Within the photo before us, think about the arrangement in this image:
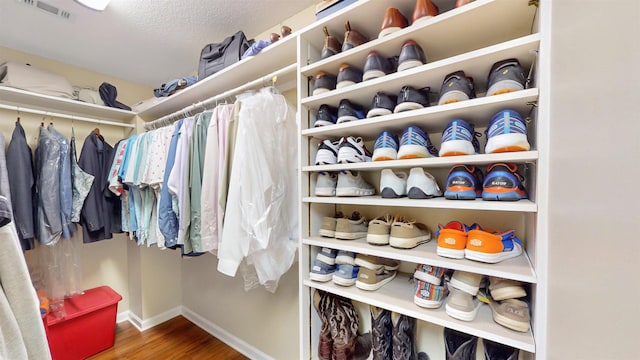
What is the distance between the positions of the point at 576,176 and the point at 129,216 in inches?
79.6

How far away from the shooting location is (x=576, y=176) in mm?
322

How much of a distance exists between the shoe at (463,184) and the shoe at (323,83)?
0.50 m

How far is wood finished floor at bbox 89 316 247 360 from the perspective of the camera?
1468mm

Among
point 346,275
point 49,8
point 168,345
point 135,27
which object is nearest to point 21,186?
point 49,8

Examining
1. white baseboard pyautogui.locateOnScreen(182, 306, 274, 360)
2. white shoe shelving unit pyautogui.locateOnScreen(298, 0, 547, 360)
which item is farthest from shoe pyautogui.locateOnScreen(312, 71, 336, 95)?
white baseboard pyautogui.locateOnScreen(182, 306, 274, 360)

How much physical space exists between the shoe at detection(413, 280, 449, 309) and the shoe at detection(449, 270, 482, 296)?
41 mm

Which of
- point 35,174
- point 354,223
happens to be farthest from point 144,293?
point 354,223

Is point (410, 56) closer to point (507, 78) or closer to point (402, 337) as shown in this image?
point (507, 78)

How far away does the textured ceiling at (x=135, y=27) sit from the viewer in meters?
1.10

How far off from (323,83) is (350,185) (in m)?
0.38

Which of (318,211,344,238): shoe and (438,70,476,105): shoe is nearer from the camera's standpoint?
(438,70,476,105): shoe

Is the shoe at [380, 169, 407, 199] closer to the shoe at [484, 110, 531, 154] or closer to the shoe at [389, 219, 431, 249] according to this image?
the shoe at [389, 219, 431, 249]

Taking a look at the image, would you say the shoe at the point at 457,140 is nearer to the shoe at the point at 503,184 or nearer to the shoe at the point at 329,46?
the shoe at the point at 503,184

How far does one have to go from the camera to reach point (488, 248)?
528 millimetres
